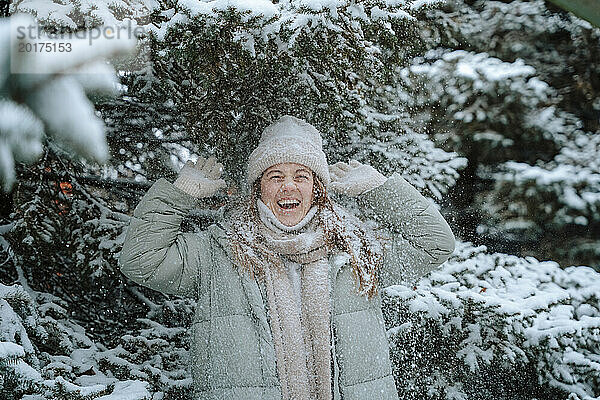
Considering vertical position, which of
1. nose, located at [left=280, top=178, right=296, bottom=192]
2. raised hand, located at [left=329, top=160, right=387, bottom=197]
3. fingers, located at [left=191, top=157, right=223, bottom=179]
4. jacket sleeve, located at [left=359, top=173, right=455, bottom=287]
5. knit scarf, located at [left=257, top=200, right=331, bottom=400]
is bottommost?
knit scarf, located at [left=257, top=200, right=331, bottom=400]

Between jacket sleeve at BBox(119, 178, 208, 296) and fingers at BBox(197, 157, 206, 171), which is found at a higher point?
fingers at BBox(197, 157, 206, 171)

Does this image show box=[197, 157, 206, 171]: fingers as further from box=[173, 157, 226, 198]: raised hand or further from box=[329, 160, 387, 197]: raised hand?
box=[329, 160, 387, 197]: raised hand

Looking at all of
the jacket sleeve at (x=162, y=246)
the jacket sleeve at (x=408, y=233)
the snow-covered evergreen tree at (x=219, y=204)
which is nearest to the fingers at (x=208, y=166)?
the jacket sleeve at (x=162, y=246)

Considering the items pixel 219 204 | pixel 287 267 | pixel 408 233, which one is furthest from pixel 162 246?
pixel 408 233

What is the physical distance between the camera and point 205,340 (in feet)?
6.59

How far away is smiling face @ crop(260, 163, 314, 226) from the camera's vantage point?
7.07ft

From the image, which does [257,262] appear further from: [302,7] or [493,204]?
[493,204]

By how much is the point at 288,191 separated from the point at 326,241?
0.23 metres

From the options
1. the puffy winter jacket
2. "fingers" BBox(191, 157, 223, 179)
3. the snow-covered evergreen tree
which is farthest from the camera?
"fingers" BBox(191, 157, 223, 179)

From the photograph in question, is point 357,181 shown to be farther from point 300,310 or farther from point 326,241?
point 300,310

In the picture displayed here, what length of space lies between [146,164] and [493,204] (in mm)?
3893

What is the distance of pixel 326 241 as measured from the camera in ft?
7.03

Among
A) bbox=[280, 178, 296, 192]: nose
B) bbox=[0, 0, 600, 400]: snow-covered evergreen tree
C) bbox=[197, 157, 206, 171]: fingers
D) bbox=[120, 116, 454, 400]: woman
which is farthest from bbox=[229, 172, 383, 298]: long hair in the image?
bbox=[0, 0, 600, 400]: snow-covered evergreen tree

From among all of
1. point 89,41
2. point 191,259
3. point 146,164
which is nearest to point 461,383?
point 191,259
